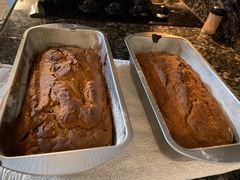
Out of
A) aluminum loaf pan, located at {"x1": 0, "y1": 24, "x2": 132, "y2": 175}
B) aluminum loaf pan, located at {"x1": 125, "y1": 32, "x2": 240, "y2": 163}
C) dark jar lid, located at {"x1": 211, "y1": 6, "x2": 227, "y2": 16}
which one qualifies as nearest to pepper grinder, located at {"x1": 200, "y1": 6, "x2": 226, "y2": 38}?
dark jar lid, located at {"x1": 211, "y1": 6, "x2": 227, "y2": 16}

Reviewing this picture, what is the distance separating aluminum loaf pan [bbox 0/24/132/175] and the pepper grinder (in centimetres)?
63

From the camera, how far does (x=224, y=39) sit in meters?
1.28

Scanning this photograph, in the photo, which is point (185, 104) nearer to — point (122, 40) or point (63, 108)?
point (63, 108)

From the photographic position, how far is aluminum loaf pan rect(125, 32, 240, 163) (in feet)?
1.98

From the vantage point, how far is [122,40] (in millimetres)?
1170

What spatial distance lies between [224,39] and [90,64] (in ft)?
2.49

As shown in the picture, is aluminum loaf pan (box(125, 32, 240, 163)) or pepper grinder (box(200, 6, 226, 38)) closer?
aluminum loaf pan (box(125, 32, 240, 163))

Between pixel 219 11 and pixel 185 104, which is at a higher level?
pixel 219 11

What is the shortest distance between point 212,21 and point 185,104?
0.69m

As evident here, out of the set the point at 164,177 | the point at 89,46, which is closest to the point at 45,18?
the point at 89,46

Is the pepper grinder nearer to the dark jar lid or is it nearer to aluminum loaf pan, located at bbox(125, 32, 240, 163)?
the dark jar lid

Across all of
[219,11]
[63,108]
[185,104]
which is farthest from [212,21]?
[63,108]

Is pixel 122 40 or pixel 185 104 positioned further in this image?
pixel 122 40

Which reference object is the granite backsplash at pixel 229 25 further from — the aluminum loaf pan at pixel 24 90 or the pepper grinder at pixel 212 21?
the aluminum loaf pan at pixel 24 90
